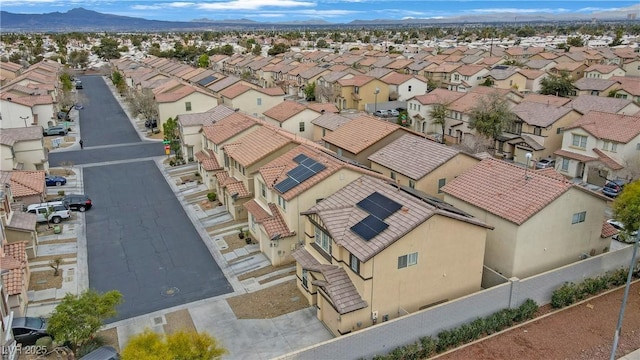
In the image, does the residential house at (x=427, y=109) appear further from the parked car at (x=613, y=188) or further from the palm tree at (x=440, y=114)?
the parked car at (x=613, y=188)

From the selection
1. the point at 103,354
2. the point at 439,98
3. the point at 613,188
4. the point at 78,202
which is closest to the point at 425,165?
the point at 613,188

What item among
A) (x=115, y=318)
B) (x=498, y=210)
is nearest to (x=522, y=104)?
(x=498, y=210)

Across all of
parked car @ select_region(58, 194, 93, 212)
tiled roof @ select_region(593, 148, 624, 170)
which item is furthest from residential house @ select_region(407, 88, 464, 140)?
parked car @ select_region(58, 194, 93, 212)

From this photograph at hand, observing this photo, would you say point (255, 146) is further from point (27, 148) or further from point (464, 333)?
point (27, 148)

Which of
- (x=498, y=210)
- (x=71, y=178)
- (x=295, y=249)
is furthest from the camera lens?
(x=71, y=178)

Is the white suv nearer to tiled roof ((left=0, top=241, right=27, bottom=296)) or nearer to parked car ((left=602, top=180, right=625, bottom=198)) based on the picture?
tiled roof ((left=0, top=241, right=27, bottom=296))

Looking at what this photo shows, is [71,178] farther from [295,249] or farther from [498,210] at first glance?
[498,210]

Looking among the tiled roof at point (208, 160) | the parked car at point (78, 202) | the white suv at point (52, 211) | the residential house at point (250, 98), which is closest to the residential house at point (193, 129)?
the tiled roof at point (208, 160)
